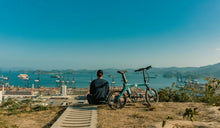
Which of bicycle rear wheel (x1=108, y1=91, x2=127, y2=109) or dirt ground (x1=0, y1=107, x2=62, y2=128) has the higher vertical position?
bicycle rear wheel (x1=108, y1=91, x2=127, y2=109)

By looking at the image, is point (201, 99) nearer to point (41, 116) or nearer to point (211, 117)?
point (211, 117)

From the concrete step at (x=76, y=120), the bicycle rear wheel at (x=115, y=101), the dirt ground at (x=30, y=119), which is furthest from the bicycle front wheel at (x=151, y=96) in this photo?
the dirt ground at (x=30, y=119)

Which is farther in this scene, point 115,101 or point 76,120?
point 115,101

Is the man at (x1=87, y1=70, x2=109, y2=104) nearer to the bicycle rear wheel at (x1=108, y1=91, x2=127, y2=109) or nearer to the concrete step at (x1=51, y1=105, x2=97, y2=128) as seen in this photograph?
the bicycle rear wheel at (x1=108, y1=91, x2=127, y2=109)

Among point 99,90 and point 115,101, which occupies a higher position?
point 99,90

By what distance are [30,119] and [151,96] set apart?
4.29m

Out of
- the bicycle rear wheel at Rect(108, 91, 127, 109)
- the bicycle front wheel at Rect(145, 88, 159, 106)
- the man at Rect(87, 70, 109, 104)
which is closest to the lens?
the man at Rect(87, 70, 109, 104)

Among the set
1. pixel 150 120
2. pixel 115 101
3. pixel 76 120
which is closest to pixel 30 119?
pixel 76 120

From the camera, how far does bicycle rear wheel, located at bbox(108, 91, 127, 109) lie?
5.06 metres

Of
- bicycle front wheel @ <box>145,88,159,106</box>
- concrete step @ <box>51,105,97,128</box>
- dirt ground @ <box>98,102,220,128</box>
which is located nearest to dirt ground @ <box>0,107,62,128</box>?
concrete step @ <box>51,105,97,128</box>

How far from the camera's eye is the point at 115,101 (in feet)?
16.8

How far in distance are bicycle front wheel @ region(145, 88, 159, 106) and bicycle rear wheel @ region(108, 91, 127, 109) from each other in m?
0.94

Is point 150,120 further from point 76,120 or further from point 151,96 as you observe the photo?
point 76,120

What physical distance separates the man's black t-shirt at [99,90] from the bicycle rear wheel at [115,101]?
0.69 feet
